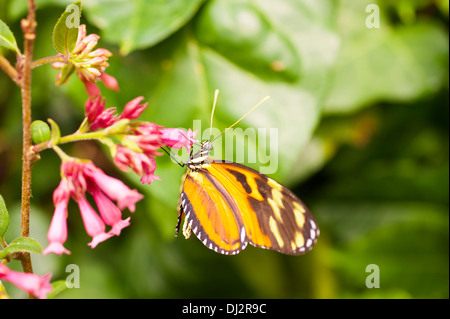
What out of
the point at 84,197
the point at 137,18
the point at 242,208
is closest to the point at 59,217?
the point at 84,197

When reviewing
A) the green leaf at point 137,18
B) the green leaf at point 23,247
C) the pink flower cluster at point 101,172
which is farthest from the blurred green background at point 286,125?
the green leaf at point 23,247

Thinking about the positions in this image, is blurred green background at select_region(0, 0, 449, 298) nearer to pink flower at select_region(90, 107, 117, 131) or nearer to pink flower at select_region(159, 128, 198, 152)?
pink flower at select_region(159, 128, 198, 152)

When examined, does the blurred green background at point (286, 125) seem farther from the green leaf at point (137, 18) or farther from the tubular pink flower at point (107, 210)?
the tubular pink flower at point (107, 210)

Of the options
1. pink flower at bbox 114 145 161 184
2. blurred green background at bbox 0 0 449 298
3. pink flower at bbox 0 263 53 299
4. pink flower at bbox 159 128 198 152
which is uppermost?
blurred green background at bbox 0 0 449 298

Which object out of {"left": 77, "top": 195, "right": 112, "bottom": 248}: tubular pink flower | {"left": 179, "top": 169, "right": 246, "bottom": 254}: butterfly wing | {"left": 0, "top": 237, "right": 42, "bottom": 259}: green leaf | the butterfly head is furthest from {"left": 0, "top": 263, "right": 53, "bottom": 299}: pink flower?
the butterfly head

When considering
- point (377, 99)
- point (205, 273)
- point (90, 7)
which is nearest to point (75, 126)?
point (90, 7)

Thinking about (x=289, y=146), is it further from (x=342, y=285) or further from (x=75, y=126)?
(x=75, y=126)

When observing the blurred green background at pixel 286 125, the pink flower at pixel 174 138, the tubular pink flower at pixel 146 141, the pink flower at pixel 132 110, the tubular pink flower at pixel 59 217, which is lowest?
the tubular pink flower at pixel 59 217
